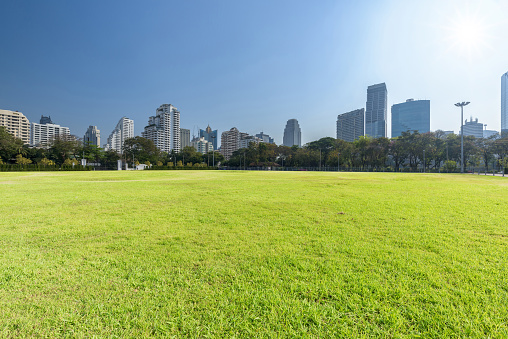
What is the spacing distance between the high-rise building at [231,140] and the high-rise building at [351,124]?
231 ft

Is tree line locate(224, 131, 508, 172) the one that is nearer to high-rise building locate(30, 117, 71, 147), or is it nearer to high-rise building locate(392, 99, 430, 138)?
high-rise building locate(392, 99, 430, 138)

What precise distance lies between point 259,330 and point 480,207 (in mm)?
8140

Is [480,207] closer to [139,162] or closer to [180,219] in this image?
[180,219]

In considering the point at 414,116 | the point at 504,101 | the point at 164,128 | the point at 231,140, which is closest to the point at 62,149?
the point at 164,128

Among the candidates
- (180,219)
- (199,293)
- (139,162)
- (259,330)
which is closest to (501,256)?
(259,330)

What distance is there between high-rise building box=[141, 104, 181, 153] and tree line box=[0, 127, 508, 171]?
5764 cm

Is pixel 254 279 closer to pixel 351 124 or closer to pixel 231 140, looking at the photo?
pixel 231 140

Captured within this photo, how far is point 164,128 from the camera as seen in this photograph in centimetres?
14525

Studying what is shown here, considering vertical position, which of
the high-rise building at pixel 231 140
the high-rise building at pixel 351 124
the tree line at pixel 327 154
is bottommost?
the tree line at pixel 327 154

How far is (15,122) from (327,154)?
482ft

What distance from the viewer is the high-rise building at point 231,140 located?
480 ft

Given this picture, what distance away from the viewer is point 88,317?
6.63ft

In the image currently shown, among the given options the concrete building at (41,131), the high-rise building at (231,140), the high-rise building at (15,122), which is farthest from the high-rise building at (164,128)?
the high-rise building at (15,122)

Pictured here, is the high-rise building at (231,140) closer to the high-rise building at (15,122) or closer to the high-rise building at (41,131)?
the high-rise building at (41,131)
